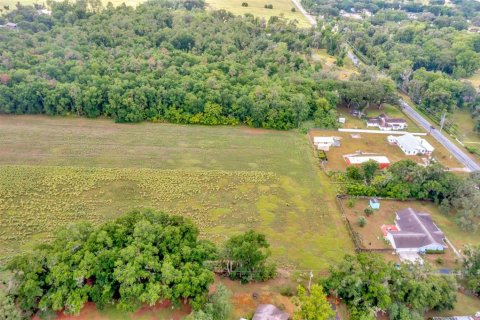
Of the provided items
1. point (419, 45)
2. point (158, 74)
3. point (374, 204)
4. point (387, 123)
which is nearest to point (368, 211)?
point (374, 204)

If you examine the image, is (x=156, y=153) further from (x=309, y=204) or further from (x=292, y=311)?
(x=292, y=311)

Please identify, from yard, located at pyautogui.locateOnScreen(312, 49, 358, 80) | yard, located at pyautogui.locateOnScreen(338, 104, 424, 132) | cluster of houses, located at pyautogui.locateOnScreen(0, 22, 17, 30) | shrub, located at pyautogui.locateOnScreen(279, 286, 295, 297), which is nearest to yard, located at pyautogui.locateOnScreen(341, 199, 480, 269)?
shrub, located at pyautogui.locateOnScreen(279, 286, 295, 297)

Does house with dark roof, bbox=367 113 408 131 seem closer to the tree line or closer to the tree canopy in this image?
the tree line

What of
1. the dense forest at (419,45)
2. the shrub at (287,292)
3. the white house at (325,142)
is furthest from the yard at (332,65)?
the shrub at (287,292)

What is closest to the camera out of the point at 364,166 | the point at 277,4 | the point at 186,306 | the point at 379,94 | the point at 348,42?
the point at 186,306

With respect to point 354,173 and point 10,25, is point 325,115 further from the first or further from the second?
point 10,25

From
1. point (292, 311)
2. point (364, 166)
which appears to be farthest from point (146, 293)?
point (364, 166)

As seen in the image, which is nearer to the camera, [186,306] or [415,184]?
[186,306]

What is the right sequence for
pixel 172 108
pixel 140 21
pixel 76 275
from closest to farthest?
pixel 76 275 < pixel 172 108 < pixel 140 21
